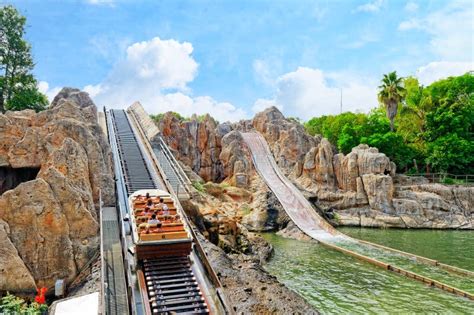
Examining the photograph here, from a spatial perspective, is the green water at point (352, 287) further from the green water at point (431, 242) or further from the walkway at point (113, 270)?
the walkway at point (113, 270)

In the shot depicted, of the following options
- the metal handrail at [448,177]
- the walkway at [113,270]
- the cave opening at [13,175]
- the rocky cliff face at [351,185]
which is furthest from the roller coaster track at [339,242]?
the cave opening at [13,175]

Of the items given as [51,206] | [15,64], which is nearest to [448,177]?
[51,206]

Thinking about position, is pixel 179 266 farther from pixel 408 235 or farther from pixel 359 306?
pixel 408 235

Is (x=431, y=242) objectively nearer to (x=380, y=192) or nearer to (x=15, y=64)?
(x=380, y=192)

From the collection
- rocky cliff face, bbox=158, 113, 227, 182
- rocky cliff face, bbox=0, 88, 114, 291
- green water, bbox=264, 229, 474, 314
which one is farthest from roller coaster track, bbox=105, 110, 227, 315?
rocky cliff face, bbox=158, 113, 227, 182

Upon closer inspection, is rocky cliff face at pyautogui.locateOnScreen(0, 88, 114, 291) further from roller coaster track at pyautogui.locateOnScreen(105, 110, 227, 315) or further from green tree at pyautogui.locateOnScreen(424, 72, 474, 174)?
green tree at pyautogui.locateOnScreen(424, 72, 474, 174)
